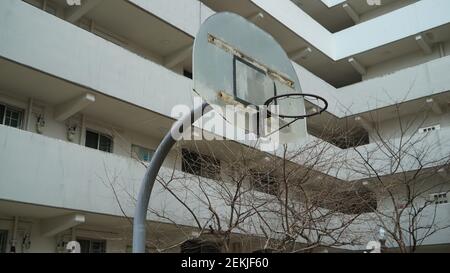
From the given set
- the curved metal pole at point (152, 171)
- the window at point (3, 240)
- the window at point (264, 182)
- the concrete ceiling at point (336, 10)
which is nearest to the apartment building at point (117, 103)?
the window at point (3, 240)

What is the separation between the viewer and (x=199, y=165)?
14312mm

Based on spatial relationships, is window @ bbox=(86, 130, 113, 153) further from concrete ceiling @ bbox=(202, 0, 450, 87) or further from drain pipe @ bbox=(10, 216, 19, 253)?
concrete ceiling @ bbox=(202, 0, 450, 87)

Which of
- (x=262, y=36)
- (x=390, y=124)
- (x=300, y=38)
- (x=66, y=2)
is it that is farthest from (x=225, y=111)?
(x=390, y=124)

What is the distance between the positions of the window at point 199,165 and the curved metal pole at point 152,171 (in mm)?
7351

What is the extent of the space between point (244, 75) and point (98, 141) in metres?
7.19

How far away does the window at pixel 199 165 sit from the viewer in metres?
13.1

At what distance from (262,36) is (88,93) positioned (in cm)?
561

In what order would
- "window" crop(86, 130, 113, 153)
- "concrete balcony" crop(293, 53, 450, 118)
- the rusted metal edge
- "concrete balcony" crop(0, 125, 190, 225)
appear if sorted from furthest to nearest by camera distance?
"concrete balcony" crop(293, 53, 450, 118) < "window" crop(86, 130, 113, 153) < "concrete balcony" crop(0, 125, 190, 225) < the rusted metal edge

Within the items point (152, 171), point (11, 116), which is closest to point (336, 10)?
point (11, 116)

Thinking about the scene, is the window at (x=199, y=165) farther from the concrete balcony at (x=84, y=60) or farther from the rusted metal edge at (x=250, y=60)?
the rusted metal edge at (x=250, y=60)

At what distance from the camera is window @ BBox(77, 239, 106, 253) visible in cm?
1177

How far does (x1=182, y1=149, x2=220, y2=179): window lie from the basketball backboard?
599 centimetres

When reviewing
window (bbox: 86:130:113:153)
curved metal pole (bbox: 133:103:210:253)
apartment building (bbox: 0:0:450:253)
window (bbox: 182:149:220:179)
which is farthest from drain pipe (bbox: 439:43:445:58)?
curved metal pole (bbox: 133:103:210:253)
